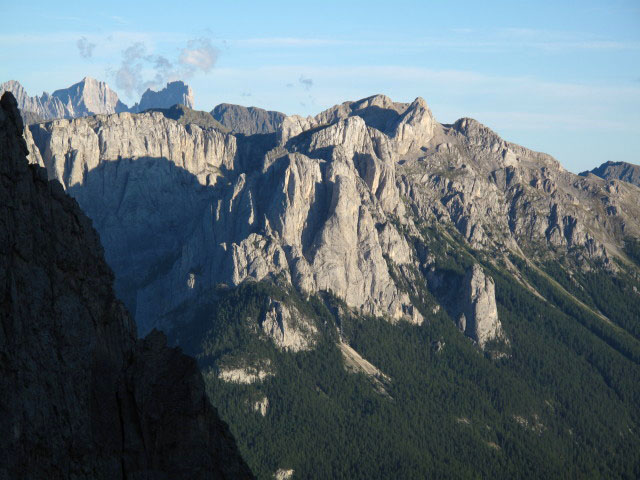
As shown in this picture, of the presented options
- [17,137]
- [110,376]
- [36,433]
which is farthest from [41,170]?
[36,433]

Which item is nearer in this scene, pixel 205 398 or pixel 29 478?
pixel 29 478

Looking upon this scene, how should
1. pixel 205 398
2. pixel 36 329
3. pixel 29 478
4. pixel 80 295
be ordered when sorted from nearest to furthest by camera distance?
1. pixel 29 478
2. pixel 36 329
3. pixel 80 295
4. pixel 205 398

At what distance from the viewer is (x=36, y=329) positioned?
53.1 m

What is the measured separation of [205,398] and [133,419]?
6.33 metres

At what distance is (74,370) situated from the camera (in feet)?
181

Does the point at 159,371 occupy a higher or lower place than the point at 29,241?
lower

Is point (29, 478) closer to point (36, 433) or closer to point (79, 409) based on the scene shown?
point (36, 433)

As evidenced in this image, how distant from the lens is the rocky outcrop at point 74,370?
168 feet

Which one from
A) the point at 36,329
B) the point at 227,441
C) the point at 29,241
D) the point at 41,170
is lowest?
the point at 227,441

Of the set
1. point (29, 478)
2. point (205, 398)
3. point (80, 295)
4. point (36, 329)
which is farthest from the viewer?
point (205, 398)

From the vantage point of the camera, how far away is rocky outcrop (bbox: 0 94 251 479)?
51094 millimetres

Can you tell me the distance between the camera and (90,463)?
53.9 metres

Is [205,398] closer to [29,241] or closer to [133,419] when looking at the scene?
[133,419]

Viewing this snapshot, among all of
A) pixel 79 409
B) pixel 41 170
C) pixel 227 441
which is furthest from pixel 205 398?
pixel 41 170
